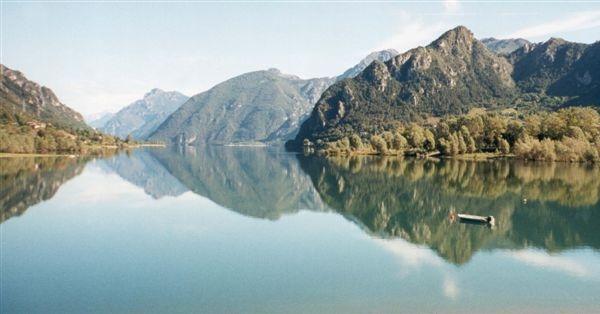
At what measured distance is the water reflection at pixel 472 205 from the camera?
52188mm

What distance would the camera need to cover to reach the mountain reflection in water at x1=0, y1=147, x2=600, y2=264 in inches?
2128

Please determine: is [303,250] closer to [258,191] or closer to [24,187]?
[258,191]

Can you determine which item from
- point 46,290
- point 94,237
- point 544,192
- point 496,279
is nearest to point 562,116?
point 544,192

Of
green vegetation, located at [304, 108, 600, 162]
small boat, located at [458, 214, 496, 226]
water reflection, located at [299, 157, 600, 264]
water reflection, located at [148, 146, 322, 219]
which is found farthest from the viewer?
green vegetation, located at [304, 108, 600, 162]

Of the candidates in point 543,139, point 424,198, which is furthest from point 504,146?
point 424,198

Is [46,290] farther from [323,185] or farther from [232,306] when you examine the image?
[323,185]

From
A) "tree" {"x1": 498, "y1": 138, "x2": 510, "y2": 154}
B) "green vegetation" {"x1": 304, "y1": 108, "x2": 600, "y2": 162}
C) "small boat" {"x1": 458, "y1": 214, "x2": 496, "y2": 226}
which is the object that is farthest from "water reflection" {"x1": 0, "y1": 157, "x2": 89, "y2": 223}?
"tree" {"x1": 498, "y1": 138, "x2": 510, "y2": 154}

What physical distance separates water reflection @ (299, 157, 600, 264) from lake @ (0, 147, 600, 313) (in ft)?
1.20

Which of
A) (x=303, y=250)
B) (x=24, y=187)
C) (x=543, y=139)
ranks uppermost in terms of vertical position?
(x=543, y=139)

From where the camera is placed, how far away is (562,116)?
7175 inches

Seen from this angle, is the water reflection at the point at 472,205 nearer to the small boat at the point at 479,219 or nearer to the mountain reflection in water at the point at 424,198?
the mountain reflection in water at the point at 424,198

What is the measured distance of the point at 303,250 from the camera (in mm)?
47562

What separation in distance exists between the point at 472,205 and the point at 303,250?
39.2 m

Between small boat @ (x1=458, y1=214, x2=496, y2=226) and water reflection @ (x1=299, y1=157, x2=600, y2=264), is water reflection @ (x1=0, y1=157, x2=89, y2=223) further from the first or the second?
small boat @ (x1=458, y1=214, x2=496, y2=226)
